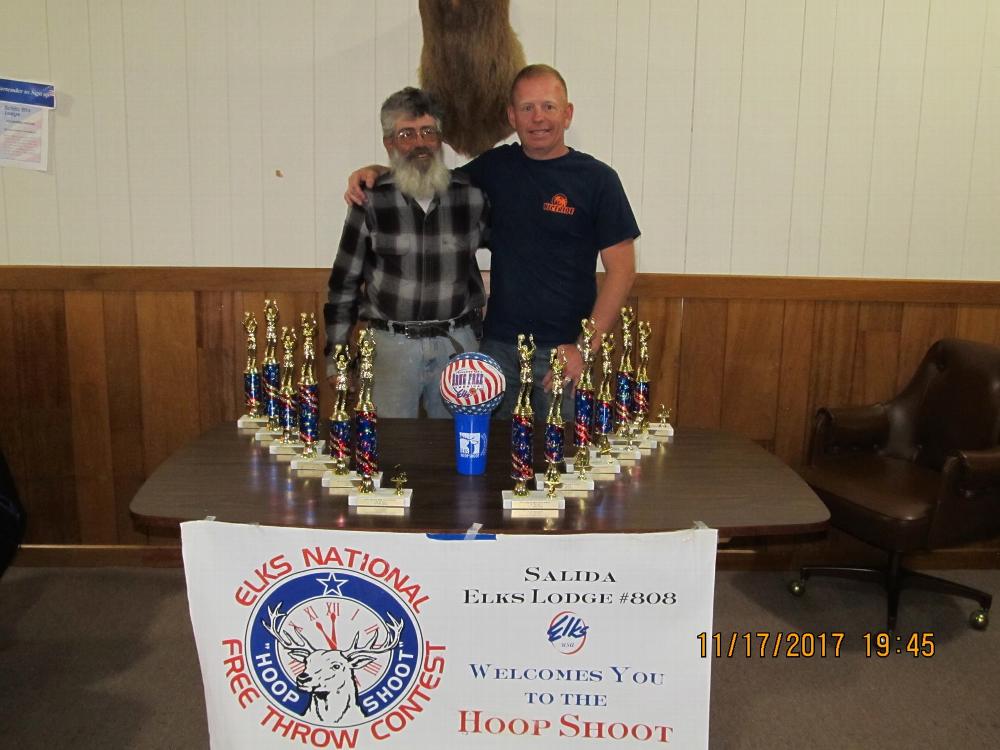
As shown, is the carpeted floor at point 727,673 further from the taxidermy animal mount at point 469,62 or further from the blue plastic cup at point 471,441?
the taxidermy animal mount at point 469,62

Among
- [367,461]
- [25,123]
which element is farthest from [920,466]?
[25,123]

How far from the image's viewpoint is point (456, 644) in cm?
172

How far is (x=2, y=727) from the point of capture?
2.27 m

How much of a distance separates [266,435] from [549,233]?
1.03m

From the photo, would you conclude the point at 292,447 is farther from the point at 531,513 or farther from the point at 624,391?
the point at 624,391

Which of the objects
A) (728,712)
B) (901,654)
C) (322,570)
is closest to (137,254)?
(322,570)

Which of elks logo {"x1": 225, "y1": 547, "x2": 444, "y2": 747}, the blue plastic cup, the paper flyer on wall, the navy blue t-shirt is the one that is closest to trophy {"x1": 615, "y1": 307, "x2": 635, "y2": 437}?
the blue plastic cup

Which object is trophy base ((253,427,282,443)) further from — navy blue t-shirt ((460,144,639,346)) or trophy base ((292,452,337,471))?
navy blue t-shirt ((460,144,639,346))

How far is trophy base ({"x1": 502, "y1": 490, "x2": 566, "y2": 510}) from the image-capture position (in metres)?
1.76

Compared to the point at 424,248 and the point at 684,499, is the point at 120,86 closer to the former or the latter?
the point at 424,248

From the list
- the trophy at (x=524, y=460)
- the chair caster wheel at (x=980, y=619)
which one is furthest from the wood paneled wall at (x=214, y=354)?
the trophy at (x=524, y=460)

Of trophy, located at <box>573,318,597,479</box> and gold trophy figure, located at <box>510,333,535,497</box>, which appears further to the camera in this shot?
trophy, located at <box>573,318,597,479</box>

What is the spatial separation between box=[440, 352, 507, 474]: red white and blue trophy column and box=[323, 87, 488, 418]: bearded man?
28.6 inches

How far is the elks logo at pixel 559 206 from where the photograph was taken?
104 inches
